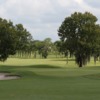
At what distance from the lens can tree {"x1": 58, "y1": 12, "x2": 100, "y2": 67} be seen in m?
75.7

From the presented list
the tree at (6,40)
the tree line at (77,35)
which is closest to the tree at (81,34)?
the tree line at (77,35)

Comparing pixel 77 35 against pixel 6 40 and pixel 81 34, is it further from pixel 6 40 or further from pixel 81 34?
pixel 6 40

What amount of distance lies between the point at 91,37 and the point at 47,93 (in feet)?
171

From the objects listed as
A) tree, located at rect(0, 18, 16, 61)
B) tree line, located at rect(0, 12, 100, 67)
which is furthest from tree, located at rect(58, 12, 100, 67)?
tree, located at rect(0, 18, 16, 61)

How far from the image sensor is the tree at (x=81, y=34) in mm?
75688

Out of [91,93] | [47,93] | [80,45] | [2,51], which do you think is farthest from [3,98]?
[80,45]

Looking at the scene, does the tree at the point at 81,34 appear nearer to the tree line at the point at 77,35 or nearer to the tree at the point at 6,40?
the tree line at the point at 77,35

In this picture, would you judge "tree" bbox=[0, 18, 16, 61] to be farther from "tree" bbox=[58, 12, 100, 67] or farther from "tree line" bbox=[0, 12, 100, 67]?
"tree" bbox=[58, 12, 100, 67]

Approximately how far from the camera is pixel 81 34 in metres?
76.4

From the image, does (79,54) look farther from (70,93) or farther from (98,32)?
(70,93)

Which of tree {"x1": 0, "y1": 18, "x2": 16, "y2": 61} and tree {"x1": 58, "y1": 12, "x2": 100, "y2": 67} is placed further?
tree {"x1": 58, "y1": 12, "x2": 100, "y2": 67}

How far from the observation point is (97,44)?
2990 inches

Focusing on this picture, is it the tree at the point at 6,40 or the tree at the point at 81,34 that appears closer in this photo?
the tree at the point at 6,40

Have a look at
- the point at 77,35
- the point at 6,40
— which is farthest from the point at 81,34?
the point at 6,40
